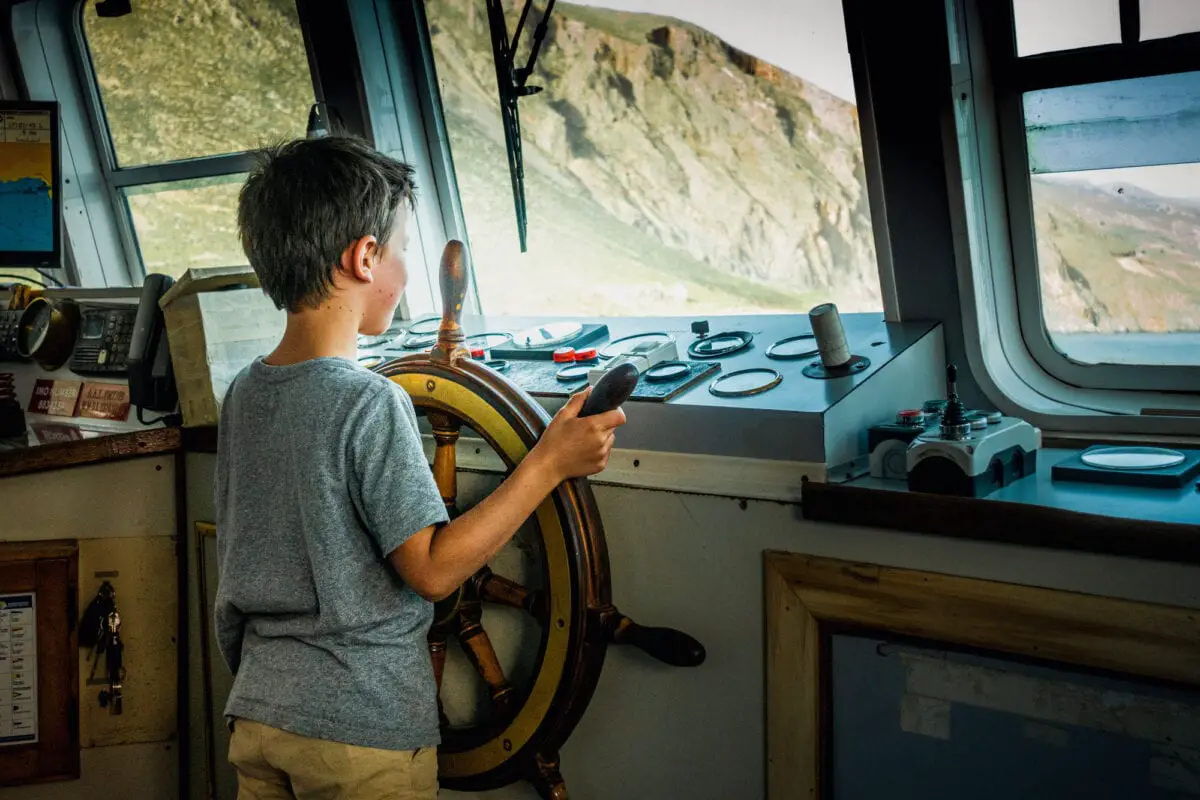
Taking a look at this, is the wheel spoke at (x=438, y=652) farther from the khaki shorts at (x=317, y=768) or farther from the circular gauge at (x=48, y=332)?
the circular gauge at (x=48, y=332)

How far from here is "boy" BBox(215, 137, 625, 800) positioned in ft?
3.83

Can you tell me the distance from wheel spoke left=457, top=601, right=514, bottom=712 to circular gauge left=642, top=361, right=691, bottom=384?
433 mm

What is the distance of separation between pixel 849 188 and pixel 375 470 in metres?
1.18

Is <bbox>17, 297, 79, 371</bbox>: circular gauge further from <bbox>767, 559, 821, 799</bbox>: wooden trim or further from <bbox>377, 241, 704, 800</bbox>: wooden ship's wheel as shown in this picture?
<bbox>767, 559, 821, 799</bbox>: wooden trim

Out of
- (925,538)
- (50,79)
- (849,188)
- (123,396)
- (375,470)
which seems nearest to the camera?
(375,470)

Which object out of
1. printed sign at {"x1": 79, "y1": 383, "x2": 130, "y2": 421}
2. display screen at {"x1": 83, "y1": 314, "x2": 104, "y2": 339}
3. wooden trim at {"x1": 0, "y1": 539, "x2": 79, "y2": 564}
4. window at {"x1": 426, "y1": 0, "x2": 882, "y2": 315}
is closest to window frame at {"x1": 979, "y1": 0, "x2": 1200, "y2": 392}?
window at {"x1": 426, "y1": 0, "x2": 882, "y2": 315}

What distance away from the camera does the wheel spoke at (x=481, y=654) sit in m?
1.55

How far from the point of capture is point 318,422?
117cm

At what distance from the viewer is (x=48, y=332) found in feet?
8.75

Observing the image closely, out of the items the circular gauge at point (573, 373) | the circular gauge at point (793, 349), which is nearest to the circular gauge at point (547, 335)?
the circular gauge at point (573, 373)

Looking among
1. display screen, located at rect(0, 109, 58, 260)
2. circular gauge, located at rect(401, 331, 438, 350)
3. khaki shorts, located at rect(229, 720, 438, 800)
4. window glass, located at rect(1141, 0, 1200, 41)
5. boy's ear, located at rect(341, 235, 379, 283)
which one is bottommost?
khaki shorts, located at rect(229, 720, 438, 800)

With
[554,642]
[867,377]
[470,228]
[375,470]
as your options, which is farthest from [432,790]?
[470,228]

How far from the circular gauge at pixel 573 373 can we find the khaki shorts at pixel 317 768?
67 centimetres

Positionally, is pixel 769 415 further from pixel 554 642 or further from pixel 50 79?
pixel 50 79
